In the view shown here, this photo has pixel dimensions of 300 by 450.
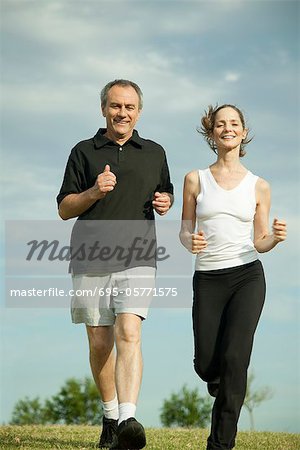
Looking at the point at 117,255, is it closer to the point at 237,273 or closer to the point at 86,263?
the point at 86,263

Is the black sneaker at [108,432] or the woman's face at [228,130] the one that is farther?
the black sneaker at [108,432]

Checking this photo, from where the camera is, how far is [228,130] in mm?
6172

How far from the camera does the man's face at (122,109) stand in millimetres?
6609

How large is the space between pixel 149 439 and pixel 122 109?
3.82 metres

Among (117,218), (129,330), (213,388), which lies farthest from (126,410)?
(117,218)

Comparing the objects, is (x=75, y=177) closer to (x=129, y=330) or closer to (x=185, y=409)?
(x=129, y=330)

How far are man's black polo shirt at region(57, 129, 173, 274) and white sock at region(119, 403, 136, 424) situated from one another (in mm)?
1151

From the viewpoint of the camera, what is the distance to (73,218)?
6789 mm

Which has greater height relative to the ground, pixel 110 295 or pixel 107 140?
pixel 107 140

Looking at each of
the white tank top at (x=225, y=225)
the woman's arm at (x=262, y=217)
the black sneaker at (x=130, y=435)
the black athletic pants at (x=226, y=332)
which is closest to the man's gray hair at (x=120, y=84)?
the white tank top at (x=225, y=225)

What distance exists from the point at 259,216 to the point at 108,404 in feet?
7.64

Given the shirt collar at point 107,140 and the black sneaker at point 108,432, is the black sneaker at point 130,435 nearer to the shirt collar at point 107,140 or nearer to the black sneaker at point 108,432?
the black sneaker at point 108,432

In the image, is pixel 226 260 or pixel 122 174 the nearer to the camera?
pixel 226 260

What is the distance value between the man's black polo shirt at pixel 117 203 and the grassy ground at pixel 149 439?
1.98 meters
